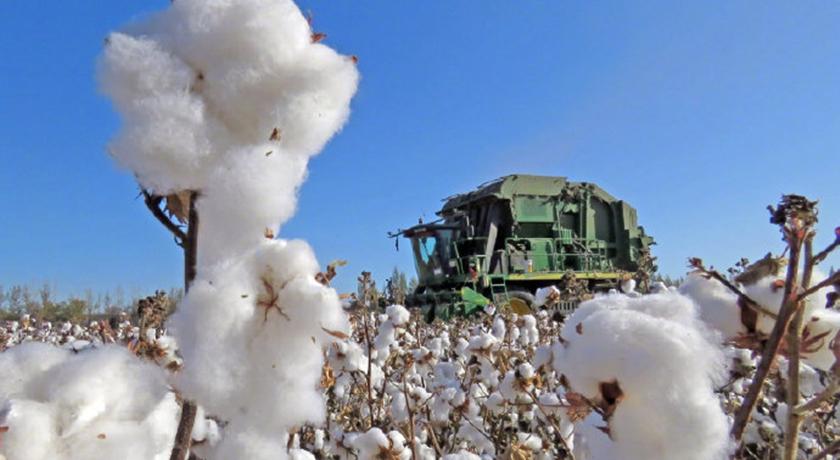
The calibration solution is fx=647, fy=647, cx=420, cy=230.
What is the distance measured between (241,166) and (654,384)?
40cm

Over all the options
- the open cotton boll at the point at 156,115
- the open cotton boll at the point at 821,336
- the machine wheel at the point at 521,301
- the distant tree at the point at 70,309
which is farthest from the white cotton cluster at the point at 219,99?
the machine wheel at the point at 521,301

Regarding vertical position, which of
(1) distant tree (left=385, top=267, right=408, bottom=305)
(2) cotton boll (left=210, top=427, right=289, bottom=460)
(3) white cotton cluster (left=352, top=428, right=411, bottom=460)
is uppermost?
(1) distant tree (left=385, top=267, right=408, bottom=305)

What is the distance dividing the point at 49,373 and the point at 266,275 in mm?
181

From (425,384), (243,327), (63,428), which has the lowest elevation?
(63,428)

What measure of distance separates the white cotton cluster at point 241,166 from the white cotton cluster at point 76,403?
0.04 meters

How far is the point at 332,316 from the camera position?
58cm

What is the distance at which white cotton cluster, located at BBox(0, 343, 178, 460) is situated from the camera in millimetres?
448

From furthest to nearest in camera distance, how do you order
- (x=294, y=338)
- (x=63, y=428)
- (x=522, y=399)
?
(x=522, y=399) < (x=294, y=338) < (x=63, y=428)

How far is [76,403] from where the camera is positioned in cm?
47

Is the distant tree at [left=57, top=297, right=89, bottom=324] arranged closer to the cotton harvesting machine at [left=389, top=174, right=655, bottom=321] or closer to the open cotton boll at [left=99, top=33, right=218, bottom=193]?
the cotton harvesting machine at [left=389, top=174, right=655, bottom=321]

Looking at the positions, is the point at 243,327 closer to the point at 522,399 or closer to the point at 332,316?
the point at 332,316

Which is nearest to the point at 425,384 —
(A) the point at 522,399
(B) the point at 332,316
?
(A) the point at 522,399

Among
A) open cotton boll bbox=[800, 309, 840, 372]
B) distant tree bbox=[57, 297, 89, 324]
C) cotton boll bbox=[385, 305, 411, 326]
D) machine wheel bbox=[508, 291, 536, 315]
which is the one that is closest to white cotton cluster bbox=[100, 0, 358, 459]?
open cotton boll bbox=[800, 309, 840, 372]

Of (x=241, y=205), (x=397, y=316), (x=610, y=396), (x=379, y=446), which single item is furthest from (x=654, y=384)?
(x=397, y=316)
